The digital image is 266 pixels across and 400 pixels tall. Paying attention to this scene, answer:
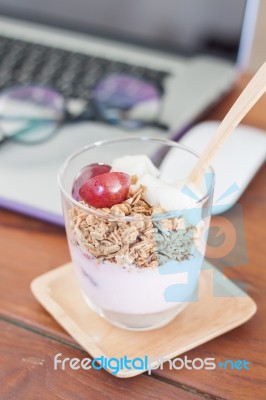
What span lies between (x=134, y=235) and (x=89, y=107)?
14.6 inches

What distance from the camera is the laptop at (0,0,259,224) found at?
0.74m

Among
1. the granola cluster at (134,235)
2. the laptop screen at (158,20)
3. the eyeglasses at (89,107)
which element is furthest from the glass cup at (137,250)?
the laptop screen at (158,20)

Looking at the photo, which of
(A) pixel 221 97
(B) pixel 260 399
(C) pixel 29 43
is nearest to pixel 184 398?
(B) pixel 260 399

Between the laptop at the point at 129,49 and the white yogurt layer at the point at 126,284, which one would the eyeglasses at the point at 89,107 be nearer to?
the laptop at the point at 129,49

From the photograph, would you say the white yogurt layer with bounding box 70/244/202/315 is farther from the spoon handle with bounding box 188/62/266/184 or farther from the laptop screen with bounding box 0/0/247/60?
the laptop screen with bounding box 0/0/247/60

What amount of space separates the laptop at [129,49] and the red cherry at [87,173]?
8.8 inches

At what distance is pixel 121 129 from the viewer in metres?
0.71

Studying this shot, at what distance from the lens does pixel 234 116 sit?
0.41 metres

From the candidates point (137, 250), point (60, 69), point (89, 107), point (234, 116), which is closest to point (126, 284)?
point (137, 250)

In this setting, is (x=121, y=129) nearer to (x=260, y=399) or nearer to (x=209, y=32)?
(x=209, y=32)

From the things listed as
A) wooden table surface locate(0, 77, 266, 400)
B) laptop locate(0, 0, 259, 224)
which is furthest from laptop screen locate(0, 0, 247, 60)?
wooden table surface locate(0, 77, 266, 400)

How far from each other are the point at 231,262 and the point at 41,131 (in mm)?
279

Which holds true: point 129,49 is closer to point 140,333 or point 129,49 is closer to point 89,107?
point 89,107

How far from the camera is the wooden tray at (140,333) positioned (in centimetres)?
43
